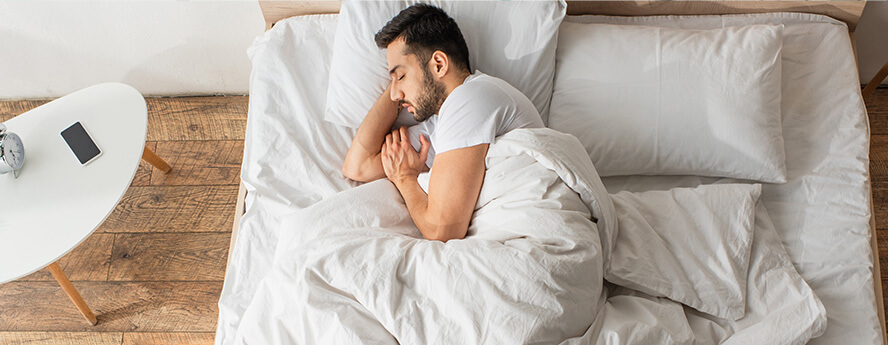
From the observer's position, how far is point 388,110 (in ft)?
5.10

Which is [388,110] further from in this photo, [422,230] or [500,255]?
[500,255]

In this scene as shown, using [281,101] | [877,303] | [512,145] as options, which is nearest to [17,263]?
[281,101]

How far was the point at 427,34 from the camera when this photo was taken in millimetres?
1406

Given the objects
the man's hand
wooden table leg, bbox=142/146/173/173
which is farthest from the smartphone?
the man's hand

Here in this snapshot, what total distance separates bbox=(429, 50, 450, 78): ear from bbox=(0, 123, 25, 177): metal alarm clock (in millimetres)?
1173

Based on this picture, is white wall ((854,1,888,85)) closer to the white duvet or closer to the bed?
the bed

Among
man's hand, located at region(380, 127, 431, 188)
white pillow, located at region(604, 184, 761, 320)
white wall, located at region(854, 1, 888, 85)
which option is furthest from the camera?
white wall, located at region(854, 1, 888, 85)

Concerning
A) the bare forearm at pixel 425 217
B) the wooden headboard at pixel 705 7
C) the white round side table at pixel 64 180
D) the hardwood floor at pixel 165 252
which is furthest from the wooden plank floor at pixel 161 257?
the bare forearm at pixel 425 217

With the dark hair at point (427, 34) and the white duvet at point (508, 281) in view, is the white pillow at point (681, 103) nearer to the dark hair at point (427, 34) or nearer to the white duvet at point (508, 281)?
the white duvet at point (508, 281)

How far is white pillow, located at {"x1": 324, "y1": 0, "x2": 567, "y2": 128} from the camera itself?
1.54 metres

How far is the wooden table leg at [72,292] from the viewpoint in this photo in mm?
1652

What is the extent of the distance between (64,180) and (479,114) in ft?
3.79

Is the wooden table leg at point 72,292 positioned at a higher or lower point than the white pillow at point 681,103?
lower

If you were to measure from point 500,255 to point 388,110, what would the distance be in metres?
0.57
